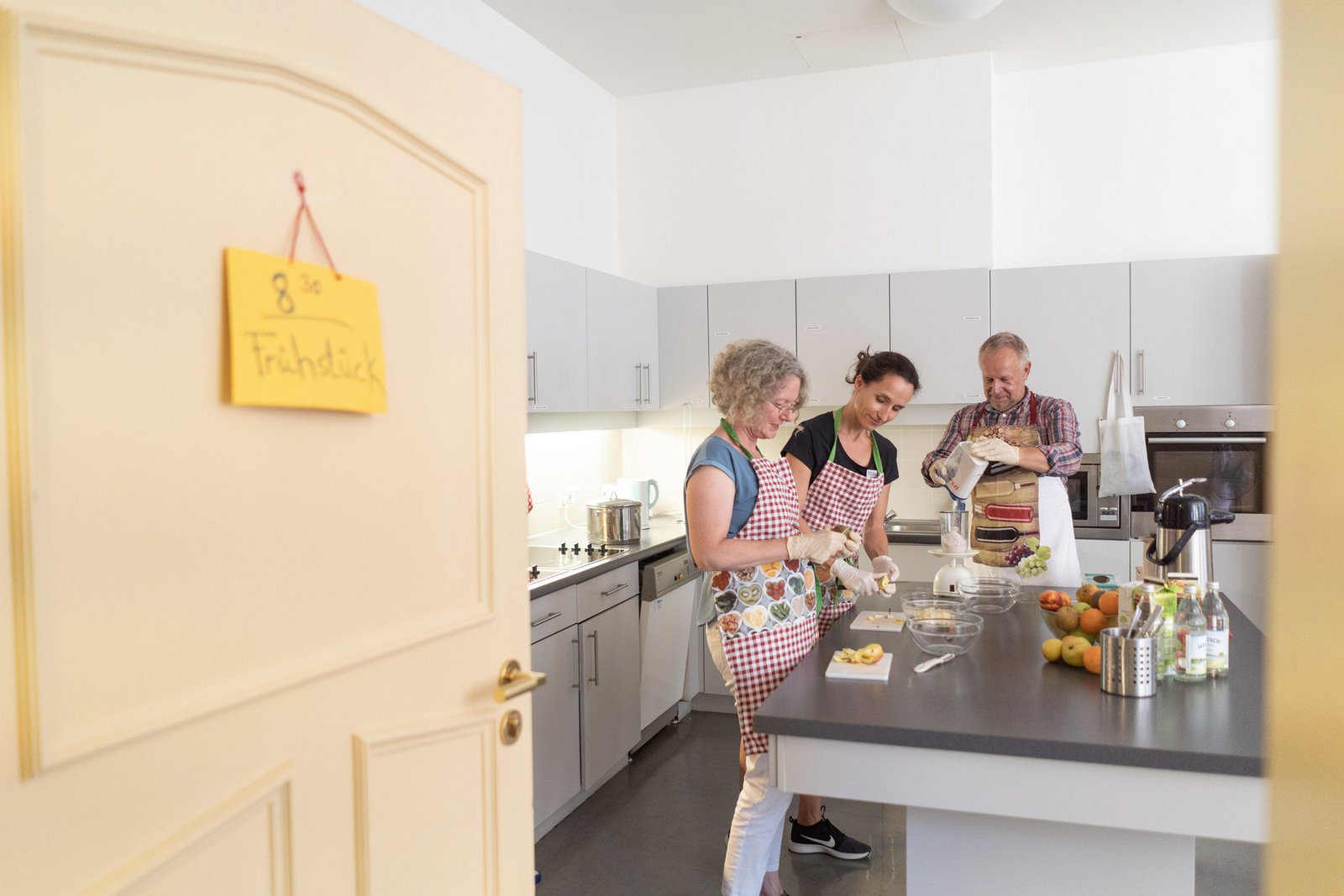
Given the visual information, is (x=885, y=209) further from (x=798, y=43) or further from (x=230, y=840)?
(x=230, y=840)

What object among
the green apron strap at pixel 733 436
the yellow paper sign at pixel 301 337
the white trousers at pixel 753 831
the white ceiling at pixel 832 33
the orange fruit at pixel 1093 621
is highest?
the white ceiling at pixel 832 33

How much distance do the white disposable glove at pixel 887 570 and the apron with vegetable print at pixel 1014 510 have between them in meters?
0.42

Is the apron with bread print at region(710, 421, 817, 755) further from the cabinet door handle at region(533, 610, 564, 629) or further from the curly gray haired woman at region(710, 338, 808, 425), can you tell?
the cabinet door handle at region(533, 610, 564, 629)

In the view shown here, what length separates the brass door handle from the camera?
1.36 metres

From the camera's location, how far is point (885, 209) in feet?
14.6

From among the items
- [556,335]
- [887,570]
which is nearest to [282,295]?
[887,570]

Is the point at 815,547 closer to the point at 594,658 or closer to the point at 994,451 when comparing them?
the point at 994,451

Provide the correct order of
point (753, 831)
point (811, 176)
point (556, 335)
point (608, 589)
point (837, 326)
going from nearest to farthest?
point (753, 831) < point (608, 589) < point (556, 335) < point (837, 326) < point (811, 176)

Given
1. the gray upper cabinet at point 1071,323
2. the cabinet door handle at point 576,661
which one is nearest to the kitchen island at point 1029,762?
the cabinet door handle at point 576,661

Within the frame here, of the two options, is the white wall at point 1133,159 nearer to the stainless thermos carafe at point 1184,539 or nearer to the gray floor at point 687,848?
the stainless thermos carafe at point 1184,539

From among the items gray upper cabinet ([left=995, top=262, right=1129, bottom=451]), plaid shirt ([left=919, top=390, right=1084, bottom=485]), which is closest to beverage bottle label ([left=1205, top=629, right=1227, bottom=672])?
plaid shirt ([left=919, top=390, right=1084, bottom=485])

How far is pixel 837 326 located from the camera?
4.38 m

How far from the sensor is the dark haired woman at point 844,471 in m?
2.89

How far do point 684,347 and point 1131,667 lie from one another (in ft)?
10.1
